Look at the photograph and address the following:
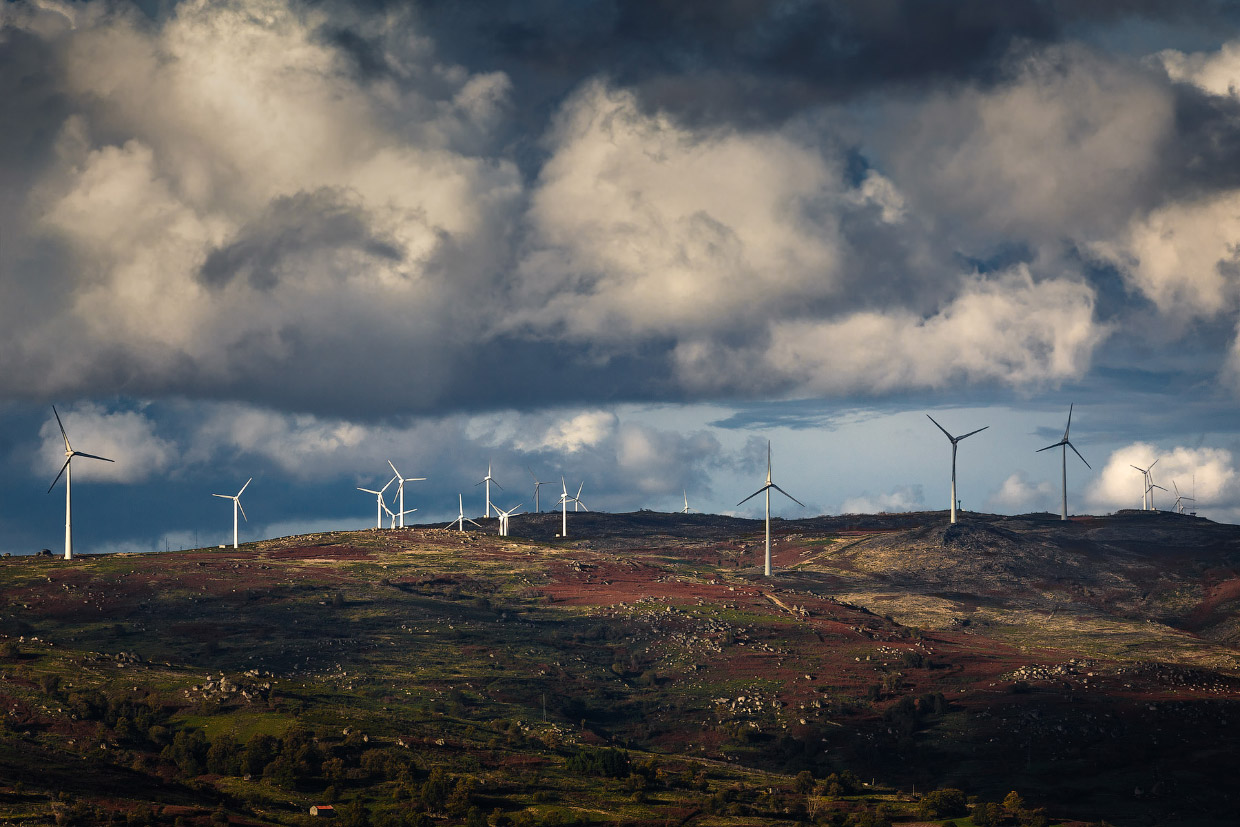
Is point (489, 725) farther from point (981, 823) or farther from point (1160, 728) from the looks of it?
point (1160, 728)

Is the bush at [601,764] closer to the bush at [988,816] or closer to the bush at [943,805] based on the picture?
the bush at [943,805]

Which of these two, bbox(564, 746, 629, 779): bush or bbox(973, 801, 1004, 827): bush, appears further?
bbox(564, 746, 629, 779): bush

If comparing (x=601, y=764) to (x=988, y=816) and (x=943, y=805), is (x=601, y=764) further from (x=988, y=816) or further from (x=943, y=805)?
(x=988, y=816)

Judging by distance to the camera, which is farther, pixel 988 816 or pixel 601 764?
pixel 601 764

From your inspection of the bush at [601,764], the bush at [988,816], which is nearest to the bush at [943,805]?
the bush at [988,816]

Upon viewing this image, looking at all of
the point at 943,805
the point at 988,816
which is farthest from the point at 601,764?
the point at 988,816

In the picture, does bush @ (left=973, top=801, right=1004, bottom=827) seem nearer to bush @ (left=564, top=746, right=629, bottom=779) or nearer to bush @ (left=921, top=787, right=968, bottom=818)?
bush @ (left=921, top=787, right=968, bottom=818)

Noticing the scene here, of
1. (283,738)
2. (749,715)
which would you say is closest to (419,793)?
(283,738)

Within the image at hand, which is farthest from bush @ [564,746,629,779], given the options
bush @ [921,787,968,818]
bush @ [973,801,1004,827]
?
bush @ [973,801,1004,827]

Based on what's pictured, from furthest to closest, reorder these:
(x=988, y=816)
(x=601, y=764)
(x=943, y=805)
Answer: (x=601, y=764) → (x=943, y=805) → (x=988, y=816)

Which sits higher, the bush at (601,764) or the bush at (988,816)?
the bush at (601,764)

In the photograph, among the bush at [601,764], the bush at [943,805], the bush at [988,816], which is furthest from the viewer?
the bush at [601,764]

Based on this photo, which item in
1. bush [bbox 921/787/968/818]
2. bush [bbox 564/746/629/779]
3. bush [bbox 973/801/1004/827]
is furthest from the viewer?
bush [bbox 564/746/629/779]
